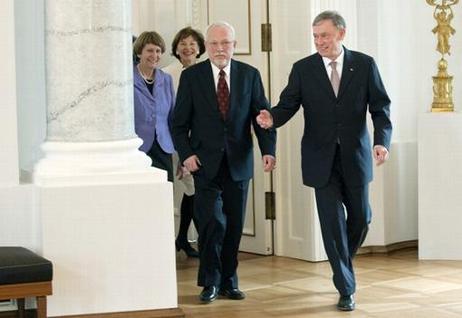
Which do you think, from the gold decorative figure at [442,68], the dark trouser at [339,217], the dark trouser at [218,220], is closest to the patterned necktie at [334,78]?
the dark trouser at [339,217]

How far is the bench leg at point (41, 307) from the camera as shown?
216 inches

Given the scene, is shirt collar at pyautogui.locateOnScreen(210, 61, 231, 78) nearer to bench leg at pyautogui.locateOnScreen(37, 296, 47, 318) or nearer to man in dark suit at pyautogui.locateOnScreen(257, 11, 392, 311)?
man in dark suit at pyautogui.locateOnScreen(257, 11, 392, 311)

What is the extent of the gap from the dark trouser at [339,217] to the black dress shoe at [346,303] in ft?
0.09

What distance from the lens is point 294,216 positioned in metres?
8.20

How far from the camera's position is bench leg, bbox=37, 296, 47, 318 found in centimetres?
548

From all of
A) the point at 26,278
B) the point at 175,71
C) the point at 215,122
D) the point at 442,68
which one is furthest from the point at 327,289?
the point at 175,71

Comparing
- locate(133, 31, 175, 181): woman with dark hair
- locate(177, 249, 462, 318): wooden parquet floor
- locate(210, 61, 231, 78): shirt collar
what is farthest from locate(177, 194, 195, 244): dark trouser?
locate(210, 61, 231, 78): shirt collar

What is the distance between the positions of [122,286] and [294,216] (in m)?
2.53

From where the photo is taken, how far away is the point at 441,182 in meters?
7.95

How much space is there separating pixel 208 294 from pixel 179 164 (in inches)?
63.0

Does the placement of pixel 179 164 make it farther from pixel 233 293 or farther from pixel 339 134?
pixel 339 134

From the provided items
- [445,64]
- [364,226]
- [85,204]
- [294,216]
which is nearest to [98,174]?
[85,204]

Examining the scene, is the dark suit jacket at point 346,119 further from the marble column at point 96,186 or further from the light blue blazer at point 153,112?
the light blue blazer at point 153,112

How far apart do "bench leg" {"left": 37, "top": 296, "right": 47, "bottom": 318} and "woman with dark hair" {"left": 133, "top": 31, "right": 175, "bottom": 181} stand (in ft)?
7.16
